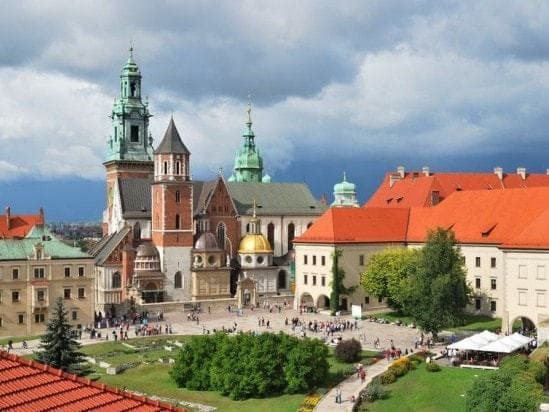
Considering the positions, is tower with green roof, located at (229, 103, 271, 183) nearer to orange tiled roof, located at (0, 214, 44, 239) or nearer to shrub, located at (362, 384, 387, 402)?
orange tiled roof, located at (0, 214, 44, 239)

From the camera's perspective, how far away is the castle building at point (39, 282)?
6762 cm

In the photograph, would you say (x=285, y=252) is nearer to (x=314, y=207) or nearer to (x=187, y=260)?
(x=314, y=207)

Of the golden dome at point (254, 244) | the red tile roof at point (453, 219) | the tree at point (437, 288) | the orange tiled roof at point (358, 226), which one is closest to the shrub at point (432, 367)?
the tree at point (437, 288)

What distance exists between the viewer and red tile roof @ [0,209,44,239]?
95.7 meters

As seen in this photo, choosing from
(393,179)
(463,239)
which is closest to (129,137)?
(393,179)

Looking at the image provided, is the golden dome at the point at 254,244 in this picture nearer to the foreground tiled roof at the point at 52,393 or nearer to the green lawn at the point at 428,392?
the green lawn at the point at 428,392

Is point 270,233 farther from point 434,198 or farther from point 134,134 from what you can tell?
point 434,198

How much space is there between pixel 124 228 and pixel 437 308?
43.0 m

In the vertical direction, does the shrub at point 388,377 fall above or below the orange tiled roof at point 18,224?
below

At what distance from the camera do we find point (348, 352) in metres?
50.7

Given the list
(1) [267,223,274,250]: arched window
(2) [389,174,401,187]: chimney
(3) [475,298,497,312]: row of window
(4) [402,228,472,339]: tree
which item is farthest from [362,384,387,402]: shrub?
(1) [267,223,274,250]: arched window

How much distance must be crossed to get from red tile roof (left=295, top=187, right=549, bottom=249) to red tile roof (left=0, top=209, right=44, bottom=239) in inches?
1434

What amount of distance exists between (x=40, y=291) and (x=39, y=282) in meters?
0.76

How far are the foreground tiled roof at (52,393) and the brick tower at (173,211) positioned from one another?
237 feet
